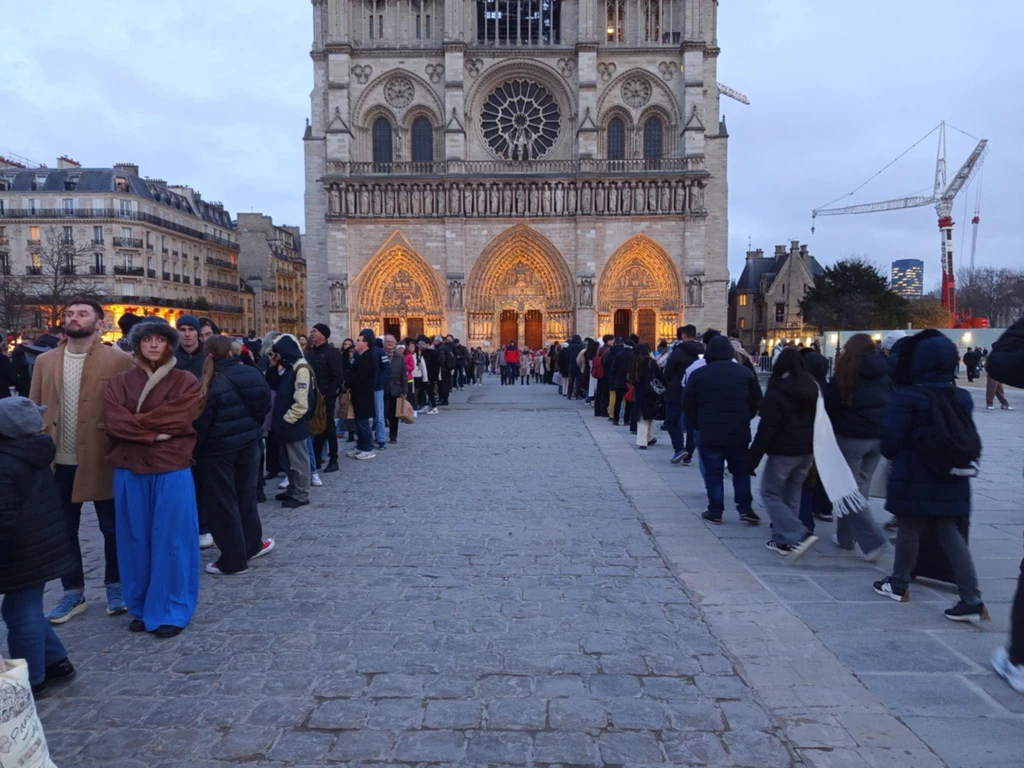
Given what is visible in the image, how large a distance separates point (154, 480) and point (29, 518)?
93 centimetres

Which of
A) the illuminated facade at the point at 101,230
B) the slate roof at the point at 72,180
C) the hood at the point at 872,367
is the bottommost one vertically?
the hood at the point at 872,367

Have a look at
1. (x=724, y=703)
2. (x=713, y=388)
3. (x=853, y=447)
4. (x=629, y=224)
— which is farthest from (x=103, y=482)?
(x=629, y=224)

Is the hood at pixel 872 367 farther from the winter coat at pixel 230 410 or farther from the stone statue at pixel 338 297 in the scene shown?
the stone statue at pixel 338 297

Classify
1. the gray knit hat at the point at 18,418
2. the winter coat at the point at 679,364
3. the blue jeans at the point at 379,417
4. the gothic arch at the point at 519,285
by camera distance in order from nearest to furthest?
the gray knit hat at the point at 18,418, the winter coat at the point at 679,364, the blue jeans at the point at 379,417, the gothic arch at the point at 519,285

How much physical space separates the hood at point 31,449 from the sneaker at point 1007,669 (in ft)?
14.2

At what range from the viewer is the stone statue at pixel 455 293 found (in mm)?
33344

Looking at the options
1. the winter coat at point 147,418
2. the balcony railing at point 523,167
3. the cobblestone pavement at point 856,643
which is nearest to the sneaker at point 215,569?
the winter coat at point 147,418

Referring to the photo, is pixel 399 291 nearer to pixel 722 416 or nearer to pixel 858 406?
pixel 722 416

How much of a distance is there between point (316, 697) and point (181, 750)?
58 cm

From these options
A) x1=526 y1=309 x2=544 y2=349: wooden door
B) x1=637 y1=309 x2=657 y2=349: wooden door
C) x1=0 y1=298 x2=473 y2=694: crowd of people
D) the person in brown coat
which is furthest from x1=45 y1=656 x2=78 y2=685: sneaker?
x1=637 y1=309 x2=657 y2=349: wooden door

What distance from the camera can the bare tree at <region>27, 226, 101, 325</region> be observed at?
28.4 m

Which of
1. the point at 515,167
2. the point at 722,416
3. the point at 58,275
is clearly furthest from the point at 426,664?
the point at 58,275

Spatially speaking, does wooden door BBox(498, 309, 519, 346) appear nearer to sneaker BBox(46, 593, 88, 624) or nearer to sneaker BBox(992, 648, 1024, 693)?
sneaker BBox(46, 593, 88, 624)

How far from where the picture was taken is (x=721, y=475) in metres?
6.52
